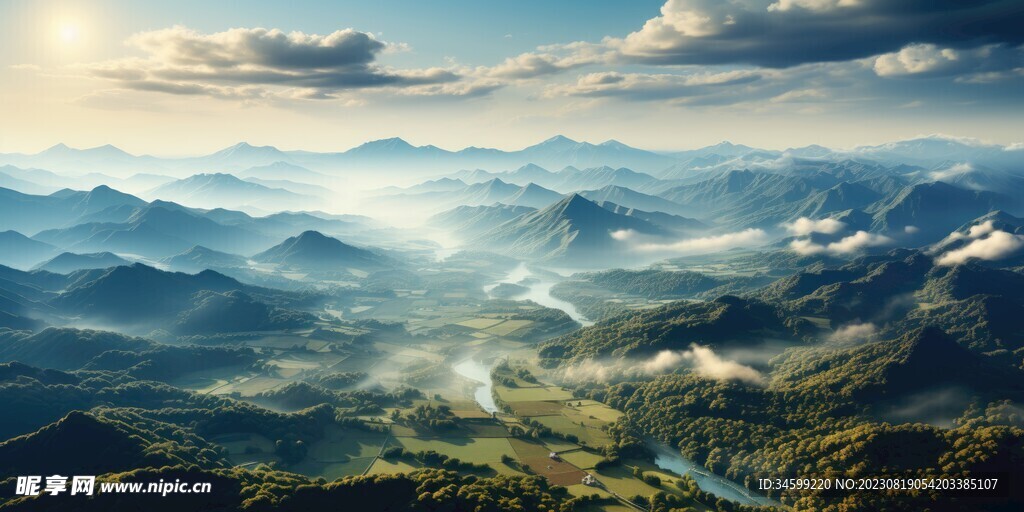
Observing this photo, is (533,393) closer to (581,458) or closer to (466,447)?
(466,447)

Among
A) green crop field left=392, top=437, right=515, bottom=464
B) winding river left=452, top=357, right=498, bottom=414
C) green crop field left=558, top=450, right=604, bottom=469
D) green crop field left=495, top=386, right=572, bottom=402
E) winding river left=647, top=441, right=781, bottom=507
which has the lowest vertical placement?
winding river left=452, top=357, right=498, bottom=414

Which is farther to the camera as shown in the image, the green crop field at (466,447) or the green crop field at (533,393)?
the green crop field at (533,393)

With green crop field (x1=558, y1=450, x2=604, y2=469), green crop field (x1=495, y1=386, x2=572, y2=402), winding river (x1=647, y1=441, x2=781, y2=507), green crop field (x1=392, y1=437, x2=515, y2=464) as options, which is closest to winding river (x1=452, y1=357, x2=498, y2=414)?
green crop field (x1=495, y1=386, x2=572, y2=402)

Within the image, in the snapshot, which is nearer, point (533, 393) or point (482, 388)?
point (533, 393)

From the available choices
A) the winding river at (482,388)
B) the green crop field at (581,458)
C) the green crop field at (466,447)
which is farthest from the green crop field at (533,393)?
the green crop field at (581,458)

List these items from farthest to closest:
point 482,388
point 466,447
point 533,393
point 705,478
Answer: point 482,388, point 533,393, point 466,447, point 705,478

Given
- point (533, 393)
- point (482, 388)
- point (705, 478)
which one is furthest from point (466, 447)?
point (482, 388)

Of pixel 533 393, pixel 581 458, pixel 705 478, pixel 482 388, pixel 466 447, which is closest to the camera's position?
pixel 705 478

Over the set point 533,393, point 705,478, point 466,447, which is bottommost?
point 533,393

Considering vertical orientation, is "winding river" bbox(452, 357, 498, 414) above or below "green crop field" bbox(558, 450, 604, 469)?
below

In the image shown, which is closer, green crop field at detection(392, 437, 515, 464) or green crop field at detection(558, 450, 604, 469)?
green crop field at detection(558, 450, 604, 469)

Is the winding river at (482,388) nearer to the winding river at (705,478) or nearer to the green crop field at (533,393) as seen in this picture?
the green crop field at (533,393)

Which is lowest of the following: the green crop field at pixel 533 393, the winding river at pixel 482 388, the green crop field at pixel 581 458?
the winding river at pixel 482 388

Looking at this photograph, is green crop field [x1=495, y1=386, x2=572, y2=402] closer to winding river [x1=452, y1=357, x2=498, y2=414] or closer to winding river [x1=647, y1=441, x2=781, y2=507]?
winding river [x1=452, y1=357, x2=498, y2=414]
